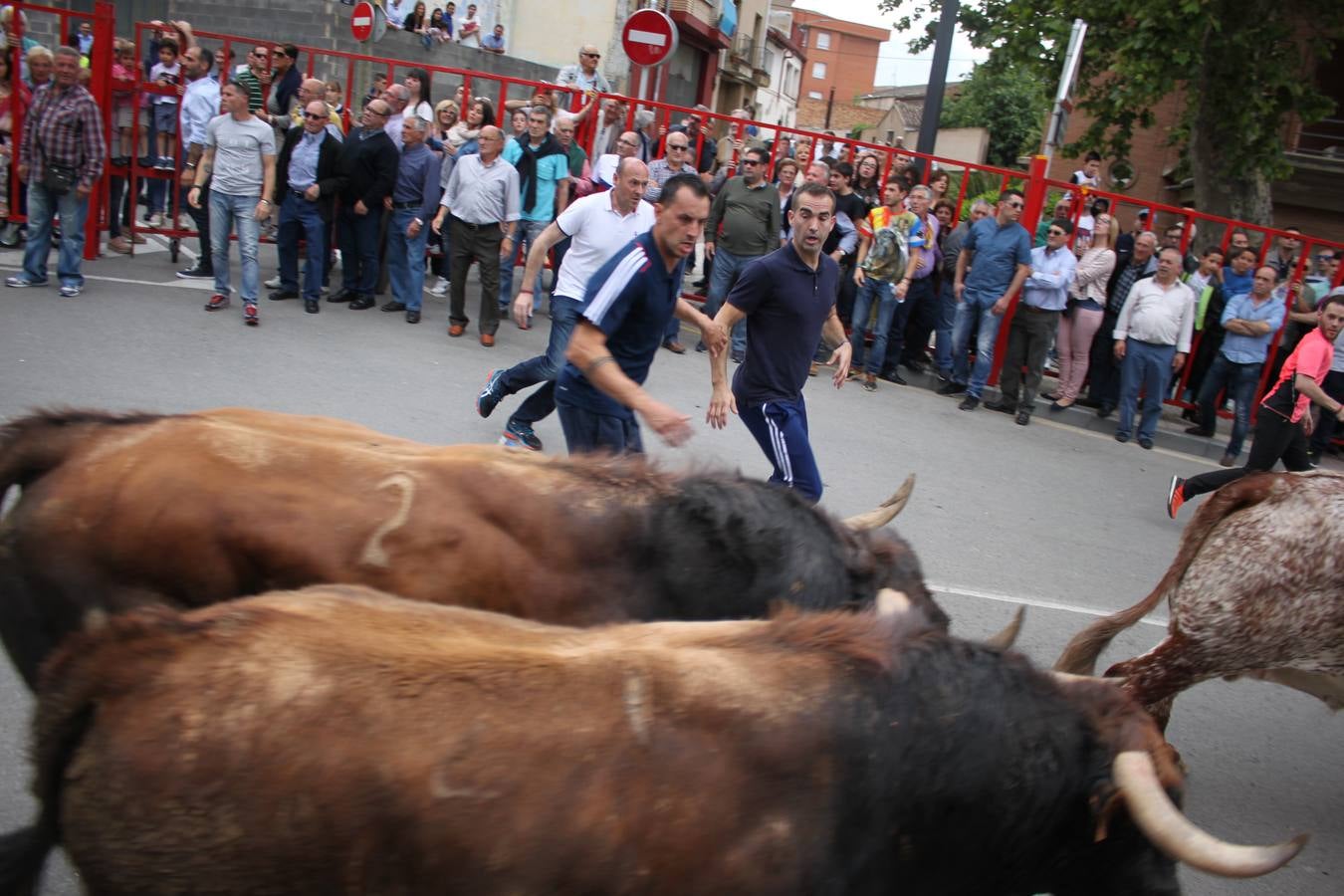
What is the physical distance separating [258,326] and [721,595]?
8195mm

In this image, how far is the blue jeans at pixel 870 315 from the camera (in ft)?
39.5

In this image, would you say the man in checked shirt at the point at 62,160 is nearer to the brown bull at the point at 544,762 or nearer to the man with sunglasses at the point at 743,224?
the man with sunglasses at the point at 743,224

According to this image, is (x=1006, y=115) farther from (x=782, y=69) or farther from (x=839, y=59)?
(x=839, y=59)

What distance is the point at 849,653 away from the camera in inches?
104

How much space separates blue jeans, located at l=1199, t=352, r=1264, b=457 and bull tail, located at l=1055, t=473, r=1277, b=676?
23.4ft

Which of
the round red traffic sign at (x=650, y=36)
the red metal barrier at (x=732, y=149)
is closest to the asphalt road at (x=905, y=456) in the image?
the red metal barrier at (x=732, y=149)

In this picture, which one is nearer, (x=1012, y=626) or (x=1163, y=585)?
(x=1012, y=626)

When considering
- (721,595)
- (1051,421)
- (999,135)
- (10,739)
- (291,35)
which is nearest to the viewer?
(721,595)

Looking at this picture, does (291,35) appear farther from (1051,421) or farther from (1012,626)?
(1012,626)

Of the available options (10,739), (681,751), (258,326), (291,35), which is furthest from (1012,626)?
(291,35)

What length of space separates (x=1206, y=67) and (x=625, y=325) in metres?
15.1

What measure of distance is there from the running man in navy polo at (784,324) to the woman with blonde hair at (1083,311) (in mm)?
6793

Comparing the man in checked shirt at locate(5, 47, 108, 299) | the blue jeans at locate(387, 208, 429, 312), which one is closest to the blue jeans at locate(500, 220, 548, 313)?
the blue jeans at locate(387, 208, 429, 312)

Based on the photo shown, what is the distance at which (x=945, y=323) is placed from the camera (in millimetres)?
12500
